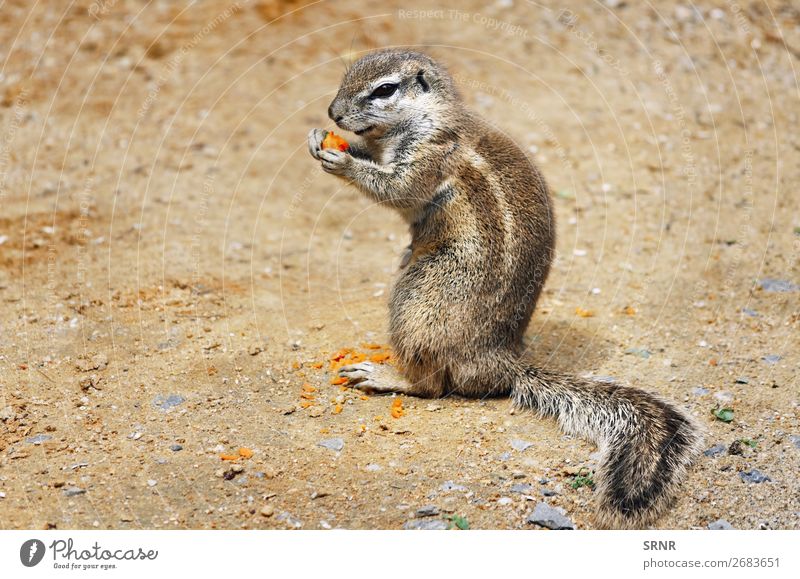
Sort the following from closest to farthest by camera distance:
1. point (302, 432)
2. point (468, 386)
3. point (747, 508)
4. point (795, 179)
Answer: point (747, 508) → point (302, 432) → point (468, 386) → point (795, 179)

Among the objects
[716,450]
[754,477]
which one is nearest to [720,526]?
[754,477]

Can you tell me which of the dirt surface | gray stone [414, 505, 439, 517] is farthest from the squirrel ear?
gray stone [414, 505, 439, 517]

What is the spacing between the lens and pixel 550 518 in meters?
3.96

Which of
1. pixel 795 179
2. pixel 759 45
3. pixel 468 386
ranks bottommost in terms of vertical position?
pixel 468 386

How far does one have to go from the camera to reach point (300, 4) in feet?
30.5

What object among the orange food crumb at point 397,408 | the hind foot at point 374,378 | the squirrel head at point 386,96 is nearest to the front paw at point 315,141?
the squirrel head at point 386,96

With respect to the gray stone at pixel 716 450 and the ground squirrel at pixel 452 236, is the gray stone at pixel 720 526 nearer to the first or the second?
the gray stone at pixel 716 450

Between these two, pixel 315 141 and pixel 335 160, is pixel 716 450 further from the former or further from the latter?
pixel 315 141

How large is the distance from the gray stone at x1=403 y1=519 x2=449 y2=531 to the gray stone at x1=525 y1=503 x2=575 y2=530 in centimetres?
41

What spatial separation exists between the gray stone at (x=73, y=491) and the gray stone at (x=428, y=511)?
1.64 metres

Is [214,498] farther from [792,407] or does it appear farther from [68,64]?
[68,64]

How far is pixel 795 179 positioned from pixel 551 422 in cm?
431

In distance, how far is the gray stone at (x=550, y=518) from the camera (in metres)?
3.94

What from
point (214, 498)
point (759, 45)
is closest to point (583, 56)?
point (759, 45)
